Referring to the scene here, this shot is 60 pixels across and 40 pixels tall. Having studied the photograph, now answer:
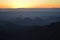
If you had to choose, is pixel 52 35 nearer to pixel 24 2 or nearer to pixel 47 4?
pixel 47 4

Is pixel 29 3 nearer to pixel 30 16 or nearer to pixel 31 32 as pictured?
pixel 30 16

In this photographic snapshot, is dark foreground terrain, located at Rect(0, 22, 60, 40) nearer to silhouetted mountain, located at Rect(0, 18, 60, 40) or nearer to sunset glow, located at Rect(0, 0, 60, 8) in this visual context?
silhouetted mountain, located at Rect(0, 18, 60, 40)

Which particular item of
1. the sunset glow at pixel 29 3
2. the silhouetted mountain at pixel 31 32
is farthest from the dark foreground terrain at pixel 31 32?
the sunset glow at pixel 29 3

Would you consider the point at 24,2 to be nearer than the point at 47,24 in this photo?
No

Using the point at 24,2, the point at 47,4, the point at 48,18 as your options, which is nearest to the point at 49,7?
the point at 47,4

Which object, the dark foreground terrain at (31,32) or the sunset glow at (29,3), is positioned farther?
the sunset glow at (29,3)

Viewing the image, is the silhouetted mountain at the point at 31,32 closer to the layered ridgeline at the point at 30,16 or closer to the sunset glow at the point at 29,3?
the layered ridgeline at the point at 30,16

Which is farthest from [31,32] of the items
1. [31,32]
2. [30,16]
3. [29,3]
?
[29,3]
